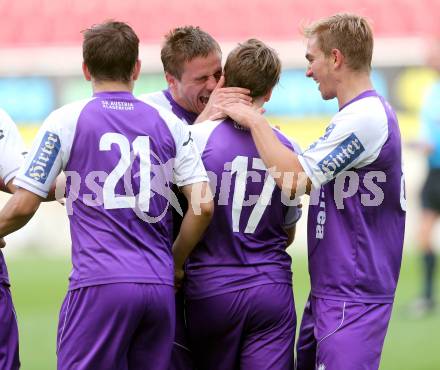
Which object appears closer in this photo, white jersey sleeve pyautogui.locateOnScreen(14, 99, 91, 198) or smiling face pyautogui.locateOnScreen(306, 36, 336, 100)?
white jersey sleeve pyautogui.locateOnScreen(14, 99, 91, 198)

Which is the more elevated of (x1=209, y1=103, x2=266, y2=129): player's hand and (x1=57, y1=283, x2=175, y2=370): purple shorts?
(x1=209, y1=103, x2=266, y2=129): player's hand

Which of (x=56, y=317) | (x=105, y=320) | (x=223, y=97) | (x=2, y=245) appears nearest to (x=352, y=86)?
(x=223, y=97)

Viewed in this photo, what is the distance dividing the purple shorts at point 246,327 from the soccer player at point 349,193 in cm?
16

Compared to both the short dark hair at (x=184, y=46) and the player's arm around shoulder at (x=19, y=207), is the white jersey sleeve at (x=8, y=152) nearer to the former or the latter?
the player's arm around shoulder at (x=19, y=207)

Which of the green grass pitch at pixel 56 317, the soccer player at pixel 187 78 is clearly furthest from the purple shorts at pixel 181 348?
the green grass pitch at pixel 56 317

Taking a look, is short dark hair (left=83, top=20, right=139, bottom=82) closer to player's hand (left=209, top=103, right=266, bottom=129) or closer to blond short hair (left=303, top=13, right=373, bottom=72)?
player's hand (left=209, top=103, right=266, bottom=129)

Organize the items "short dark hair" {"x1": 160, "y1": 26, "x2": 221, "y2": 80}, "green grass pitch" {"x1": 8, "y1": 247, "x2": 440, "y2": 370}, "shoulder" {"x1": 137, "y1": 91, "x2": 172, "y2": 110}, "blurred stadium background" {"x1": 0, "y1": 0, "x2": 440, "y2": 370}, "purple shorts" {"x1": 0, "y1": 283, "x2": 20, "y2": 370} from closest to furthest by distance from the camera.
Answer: "purple shorts" {"x1": 0, "y1": 283, "x2": 20, "y2": 370}
"short dark hair" {"x1": 160, "y1": 26, "x2": 221, "y2": 80}
"shoulder" {"x1": 137, "y1": 91, "x2": 172, "y2": 110}
"green grass pitch" {"x1": 8, "y1": 247, "x2": 440, "y2": 370}
"blurred stadium background" {"x1": 0, "y1": 0, "x2": 440, "y2": 370}

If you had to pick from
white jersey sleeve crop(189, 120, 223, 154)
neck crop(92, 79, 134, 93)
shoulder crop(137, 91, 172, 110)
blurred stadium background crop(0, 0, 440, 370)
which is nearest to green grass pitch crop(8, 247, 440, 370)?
blurred stadium background crop(0, 0, 440, 370)

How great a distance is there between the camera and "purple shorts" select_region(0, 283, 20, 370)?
429cm

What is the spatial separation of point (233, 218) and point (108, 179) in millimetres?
667

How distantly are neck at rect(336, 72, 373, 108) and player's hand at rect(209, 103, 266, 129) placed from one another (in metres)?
0.41

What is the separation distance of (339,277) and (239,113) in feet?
2.94

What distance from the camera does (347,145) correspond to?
13.7 ft

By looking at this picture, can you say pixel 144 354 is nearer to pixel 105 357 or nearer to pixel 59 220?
pixel 105 357
